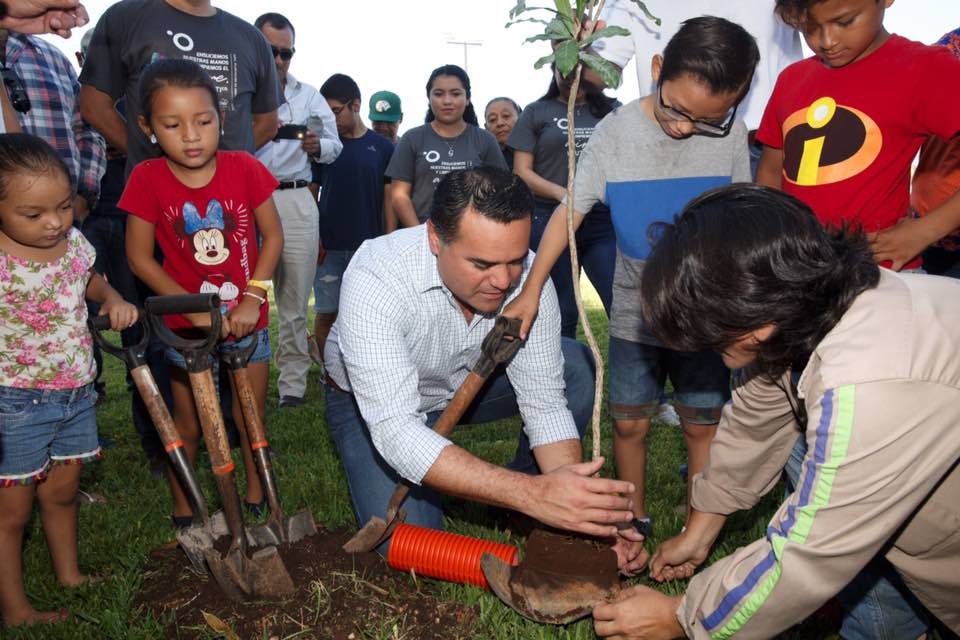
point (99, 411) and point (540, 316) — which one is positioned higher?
point (540, 316)

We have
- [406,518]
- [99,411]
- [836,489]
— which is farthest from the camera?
[99,411]

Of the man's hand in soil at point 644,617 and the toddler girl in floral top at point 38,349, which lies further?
the toddler girl in floral top at point 38,349

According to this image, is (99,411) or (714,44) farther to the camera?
(99,411)

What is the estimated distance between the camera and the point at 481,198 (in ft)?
8.24

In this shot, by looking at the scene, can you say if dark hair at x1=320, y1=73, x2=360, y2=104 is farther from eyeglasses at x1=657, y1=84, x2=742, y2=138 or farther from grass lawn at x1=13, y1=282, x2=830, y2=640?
eyeglasses at x1=657, y1=84, x2=742, y2=138

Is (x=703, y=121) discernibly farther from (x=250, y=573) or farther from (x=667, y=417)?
(x=667, y=417)

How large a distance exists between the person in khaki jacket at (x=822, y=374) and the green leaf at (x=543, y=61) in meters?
0.54

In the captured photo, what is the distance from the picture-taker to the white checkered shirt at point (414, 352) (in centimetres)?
263

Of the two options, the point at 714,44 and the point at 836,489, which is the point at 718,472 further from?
the point at 714,44

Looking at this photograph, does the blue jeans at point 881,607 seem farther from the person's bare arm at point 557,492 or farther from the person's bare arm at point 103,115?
the person's bare arm at point 103,115

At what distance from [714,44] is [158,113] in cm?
227

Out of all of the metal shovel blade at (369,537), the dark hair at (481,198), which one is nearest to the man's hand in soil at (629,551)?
the metal shovel blade at (369,537)

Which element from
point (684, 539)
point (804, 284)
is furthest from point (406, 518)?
point (804, 284)

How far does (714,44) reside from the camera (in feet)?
8.82
